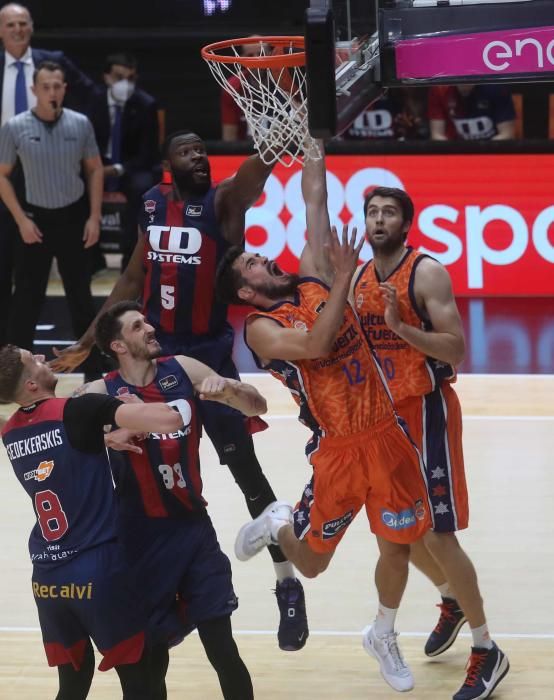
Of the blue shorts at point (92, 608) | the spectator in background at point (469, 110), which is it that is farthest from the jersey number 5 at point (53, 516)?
the spectator in background at point (469, 110)

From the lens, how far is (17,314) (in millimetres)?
9570

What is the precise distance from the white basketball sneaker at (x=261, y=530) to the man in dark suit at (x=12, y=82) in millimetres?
4458

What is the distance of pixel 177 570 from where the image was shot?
4.93 m

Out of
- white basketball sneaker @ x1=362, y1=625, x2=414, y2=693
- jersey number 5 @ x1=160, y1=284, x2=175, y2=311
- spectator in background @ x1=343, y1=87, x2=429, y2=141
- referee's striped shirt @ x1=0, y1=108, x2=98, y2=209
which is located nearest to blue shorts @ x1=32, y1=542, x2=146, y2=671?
white basketball sneaker @ x1=362, y1=625, x2=414, y2=693

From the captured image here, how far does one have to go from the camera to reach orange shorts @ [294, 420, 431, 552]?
5.14 meters

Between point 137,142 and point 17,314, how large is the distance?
333cm

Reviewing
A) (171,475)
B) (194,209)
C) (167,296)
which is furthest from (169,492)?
(194,209)

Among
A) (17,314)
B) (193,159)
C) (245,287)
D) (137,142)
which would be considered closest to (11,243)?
(17,314)

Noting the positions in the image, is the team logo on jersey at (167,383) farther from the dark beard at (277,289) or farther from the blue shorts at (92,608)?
the blue shorts at (92,608)

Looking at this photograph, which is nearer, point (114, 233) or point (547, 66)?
point (547, 66)

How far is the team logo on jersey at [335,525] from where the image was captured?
206 inches

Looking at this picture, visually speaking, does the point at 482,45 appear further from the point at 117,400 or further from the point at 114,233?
the point at 114,233

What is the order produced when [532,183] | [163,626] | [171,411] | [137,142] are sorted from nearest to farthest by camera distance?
1. [171,411]
2. [163,626]
3. [532,183]
4. [137,142]

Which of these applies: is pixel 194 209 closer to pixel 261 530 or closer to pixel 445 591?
pixel 261 530
